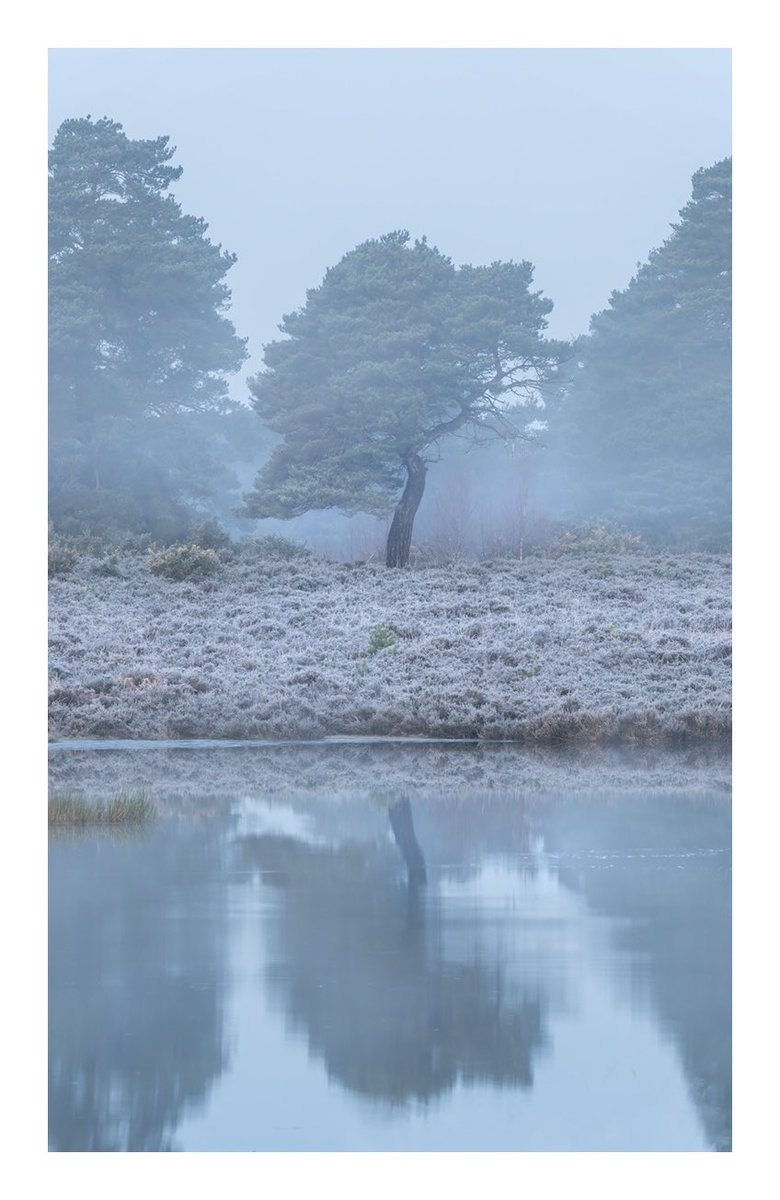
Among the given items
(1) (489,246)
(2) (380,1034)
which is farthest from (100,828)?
(1) (489,246)

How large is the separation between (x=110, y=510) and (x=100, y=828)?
1352cm

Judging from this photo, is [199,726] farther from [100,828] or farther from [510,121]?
[510,121]

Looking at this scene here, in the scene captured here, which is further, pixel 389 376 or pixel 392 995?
pixel 389 376

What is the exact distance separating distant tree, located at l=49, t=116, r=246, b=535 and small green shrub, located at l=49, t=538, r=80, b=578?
2181 mm

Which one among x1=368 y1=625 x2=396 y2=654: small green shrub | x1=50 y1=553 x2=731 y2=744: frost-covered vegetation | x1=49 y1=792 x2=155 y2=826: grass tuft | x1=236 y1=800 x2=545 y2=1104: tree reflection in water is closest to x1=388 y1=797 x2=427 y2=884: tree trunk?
x1=236 y1=800 x2=545 y2=1104: tree reflection in water

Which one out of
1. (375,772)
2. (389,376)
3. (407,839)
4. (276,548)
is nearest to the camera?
(407,839)

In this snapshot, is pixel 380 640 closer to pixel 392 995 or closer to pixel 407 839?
pixel 407 839

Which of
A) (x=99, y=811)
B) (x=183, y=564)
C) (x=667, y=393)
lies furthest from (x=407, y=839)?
(x=667, y=393)

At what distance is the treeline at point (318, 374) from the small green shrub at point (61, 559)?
1.59 meters

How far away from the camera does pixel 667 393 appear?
2248cm

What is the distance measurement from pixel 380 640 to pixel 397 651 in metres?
0.41

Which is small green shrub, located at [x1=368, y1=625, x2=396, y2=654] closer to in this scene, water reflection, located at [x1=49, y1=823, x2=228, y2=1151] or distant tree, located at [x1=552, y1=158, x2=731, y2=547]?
water reflection, located at [x1=49, y1=823, x2=228, y2=1151]
